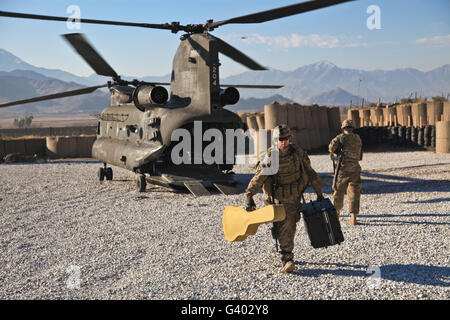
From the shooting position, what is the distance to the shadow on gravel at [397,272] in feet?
16.3

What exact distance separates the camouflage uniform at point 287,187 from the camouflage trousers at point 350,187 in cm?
233

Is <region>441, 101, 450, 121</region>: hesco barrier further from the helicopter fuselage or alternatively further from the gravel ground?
the helicopter fuselage

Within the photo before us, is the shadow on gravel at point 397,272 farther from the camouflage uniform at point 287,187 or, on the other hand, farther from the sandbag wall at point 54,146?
the sandbag wall at point 54,146

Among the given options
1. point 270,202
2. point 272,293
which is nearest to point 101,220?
point 270,202

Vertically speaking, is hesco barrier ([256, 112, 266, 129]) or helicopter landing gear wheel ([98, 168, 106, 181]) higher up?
hesco barrier ([256, 112, 266, 129])

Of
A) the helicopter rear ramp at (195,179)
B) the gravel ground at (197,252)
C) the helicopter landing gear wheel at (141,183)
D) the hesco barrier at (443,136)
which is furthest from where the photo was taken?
the hesco barrier at (443,136)

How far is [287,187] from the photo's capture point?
5.36 meters

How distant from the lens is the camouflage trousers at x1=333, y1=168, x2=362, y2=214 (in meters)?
7.50

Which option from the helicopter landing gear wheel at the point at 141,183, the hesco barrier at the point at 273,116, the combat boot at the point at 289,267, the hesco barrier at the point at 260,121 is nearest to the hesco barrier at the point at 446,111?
the hesco barrier at the point at 273,116

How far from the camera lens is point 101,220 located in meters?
8.53

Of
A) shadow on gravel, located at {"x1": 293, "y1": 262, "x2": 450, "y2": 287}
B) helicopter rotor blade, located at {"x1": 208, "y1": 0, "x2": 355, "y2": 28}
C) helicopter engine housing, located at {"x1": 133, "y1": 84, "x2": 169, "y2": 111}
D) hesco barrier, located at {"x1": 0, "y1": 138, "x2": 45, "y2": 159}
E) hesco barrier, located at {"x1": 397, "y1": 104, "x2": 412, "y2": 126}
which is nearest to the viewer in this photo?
shadow on gravel, located at {"x1": 293, "y1": 262, "x2": 450, "y2": 287}

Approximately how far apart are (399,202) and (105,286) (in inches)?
263

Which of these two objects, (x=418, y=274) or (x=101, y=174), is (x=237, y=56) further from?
(x=418, y=274)

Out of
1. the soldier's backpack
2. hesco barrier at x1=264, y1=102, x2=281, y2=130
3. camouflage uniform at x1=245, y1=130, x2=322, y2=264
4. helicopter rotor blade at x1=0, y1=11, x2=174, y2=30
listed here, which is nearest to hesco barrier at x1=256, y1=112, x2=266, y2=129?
hesco barrier at x1=264, y1=102, x2=281, y2=130
